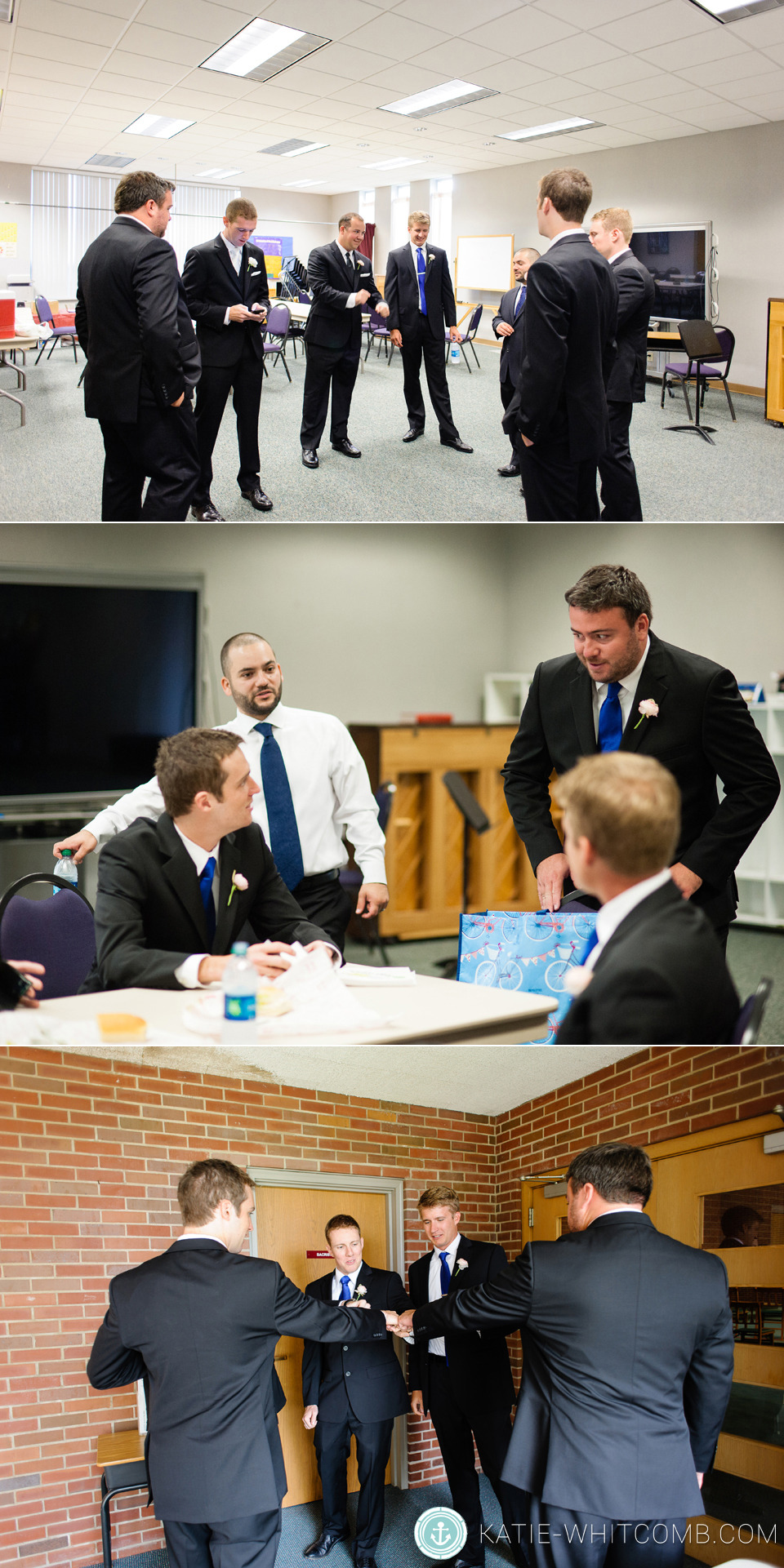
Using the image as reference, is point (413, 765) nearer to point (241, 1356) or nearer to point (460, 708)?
point (460, 708)

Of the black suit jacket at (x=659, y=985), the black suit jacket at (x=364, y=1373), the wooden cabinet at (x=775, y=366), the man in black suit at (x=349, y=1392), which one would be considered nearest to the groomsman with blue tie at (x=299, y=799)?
the black suit jacket at (x=659, y=985)

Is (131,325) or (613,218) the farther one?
(613,218)

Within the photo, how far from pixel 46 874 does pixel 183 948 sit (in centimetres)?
31

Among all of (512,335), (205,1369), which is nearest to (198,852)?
(512,335)

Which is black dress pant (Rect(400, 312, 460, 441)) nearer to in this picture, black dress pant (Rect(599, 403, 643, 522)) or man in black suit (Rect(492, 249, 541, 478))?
man in black suit (Rect(492, 249, 541, 478))

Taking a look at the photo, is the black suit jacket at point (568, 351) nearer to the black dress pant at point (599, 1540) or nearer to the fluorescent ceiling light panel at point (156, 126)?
the fluorescent ceiling light panel at point (156, 126)

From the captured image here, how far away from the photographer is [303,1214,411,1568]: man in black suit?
369cm

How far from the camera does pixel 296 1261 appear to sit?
14.9 feet

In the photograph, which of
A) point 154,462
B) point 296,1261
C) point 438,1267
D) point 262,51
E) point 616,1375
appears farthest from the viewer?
point 296,1261

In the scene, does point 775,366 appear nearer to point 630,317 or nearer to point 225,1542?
point 630,317

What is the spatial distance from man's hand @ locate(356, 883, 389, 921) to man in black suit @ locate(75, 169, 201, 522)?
0.80 metres

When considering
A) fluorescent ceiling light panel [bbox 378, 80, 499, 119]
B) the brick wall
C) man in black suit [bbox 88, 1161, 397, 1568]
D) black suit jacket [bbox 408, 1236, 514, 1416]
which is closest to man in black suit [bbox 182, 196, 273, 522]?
fluorescent ceiling light panel [bbox 378, 80, 499, 119]

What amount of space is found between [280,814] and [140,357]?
91cm

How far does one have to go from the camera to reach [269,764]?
1.84 meters
